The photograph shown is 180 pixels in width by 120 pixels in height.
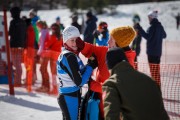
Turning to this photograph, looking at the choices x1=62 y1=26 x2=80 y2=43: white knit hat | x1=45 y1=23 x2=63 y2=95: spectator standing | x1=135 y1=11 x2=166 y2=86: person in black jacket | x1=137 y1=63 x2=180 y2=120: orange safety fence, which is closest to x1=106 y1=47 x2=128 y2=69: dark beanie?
x1=62 y1=26 x2=80 y2=43: white knit hat

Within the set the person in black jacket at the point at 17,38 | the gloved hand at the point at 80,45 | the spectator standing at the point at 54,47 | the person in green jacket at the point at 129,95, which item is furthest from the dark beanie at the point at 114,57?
the person in black jacket at the point at 17,38

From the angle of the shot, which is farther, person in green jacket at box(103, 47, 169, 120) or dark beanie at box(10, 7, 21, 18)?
dark beanie at box(10, 7, 21, 18)

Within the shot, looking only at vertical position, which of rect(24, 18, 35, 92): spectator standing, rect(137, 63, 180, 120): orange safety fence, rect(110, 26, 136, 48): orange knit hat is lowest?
rect(137, 63, 180, 120): orange safety fence

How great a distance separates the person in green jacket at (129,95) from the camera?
269 cm

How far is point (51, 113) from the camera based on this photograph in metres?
6.23

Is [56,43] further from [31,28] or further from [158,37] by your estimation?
[158,37]

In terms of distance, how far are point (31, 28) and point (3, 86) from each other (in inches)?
61.7

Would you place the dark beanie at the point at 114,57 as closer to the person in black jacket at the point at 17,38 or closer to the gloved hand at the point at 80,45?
the gloved hand at the point at 80,45

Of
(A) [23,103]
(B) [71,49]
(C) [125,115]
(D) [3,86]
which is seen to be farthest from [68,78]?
(D) [3,86]

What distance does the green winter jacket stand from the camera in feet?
8.80

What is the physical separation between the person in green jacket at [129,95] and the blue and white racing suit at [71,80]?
107 cm

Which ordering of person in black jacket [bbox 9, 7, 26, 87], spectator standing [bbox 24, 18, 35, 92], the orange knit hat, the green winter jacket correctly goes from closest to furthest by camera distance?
1. the green winter jacket
2. the orange knit hat
3. person in black jacket [bbox 9, 7, 26, 87]
4. spectator standing [bbox 24, 18, 35, 92]

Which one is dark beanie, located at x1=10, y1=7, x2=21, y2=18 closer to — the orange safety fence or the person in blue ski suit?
the orange safety fence

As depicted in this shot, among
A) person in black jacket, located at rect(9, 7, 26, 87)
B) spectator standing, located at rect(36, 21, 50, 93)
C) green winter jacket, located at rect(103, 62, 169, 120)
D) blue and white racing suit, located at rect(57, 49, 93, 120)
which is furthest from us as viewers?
person in black jacket, located at rect(9, 7, 26, 87)
